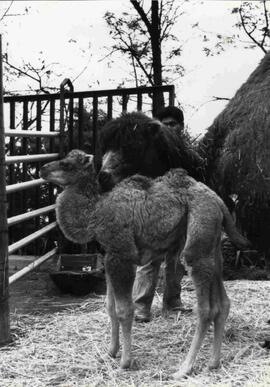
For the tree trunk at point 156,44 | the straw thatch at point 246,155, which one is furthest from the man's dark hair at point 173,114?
the tree trunk at point 156,44

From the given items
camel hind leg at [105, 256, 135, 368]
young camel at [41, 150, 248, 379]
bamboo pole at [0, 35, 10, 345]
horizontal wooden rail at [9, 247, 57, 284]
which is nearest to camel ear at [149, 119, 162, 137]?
young camel at [41, 150, 248, 379]

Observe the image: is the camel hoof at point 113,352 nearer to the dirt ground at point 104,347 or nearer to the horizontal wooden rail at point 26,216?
the dirt ground at point 104,347

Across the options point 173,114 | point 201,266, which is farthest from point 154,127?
point 201,266

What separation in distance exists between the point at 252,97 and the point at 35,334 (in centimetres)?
246

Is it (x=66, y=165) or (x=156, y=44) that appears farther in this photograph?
(x=156, y=44)

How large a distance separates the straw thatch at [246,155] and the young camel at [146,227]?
469 millimetres

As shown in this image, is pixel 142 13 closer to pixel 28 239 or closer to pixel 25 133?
pixel 25 133

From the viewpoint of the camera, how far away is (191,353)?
4168 mm

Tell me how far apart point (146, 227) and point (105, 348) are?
1.08 meters

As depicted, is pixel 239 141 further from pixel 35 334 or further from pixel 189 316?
pixel 35 334

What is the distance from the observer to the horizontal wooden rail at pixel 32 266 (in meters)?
6.04

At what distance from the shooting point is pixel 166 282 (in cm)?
575

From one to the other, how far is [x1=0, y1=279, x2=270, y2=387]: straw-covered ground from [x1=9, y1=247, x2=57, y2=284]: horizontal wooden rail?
307 millimetres

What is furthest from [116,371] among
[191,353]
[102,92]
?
[102,92]
